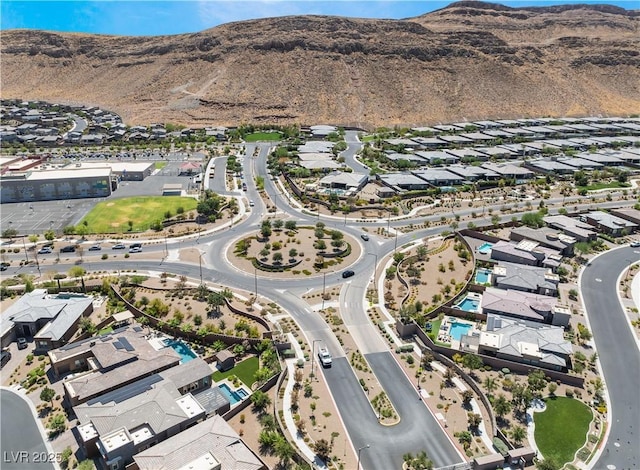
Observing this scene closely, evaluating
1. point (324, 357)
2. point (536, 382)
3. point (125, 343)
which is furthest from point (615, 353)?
point (125, 343)

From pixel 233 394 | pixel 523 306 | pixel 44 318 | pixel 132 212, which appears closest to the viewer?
pixel 233 394

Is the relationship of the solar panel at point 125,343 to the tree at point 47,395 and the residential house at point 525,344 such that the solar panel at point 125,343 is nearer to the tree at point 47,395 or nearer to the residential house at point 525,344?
the tree at point 47,395

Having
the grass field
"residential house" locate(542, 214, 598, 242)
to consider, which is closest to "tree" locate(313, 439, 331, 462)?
the grass field

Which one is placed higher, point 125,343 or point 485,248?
point 485,248

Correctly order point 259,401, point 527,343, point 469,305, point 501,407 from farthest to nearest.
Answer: point 469,305, point 527,343, point 259,401, point 501,407

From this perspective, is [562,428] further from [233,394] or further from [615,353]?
[233,394]

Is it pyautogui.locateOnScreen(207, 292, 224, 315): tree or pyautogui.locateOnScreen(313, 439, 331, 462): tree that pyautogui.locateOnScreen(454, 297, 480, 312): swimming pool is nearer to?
pyautogui.locateOnScreen(313, 439, 331, 462): tree

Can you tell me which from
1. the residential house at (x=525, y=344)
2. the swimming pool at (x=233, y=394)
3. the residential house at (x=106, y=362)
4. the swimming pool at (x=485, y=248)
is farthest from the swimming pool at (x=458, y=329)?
the residential house at (x=106, y=362)
